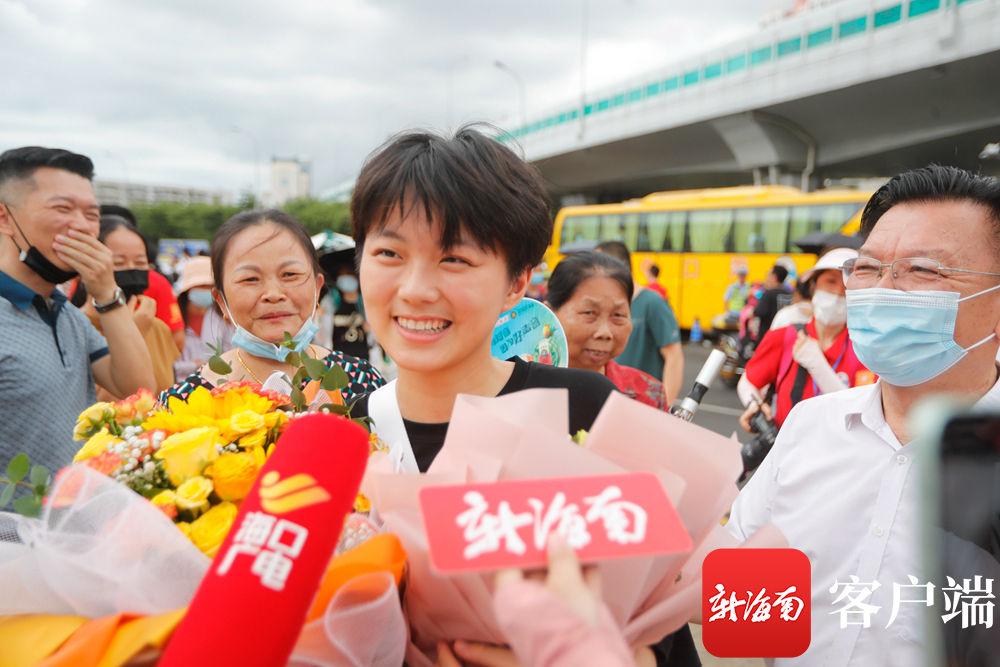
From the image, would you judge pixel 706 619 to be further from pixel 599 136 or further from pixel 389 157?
pixel 599 136

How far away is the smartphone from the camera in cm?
70

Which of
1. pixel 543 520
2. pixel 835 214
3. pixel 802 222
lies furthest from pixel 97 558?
pixel 802 222

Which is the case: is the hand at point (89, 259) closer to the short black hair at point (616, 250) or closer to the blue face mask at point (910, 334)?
the blue face mask at point (910, 334)

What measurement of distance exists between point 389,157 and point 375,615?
0.88 metres

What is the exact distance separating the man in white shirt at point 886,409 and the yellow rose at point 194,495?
4.48 feet

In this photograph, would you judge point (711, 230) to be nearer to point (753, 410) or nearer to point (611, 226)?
Result: point (611, 226)

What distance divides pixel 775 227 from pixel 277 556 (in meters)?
14.2

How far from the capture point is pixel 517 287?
1.47 m

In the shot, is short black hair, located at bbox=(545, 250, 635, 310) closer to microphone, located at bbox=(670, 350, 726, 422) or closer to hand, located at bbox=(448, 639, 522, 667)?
microphone, located at bbox=(670, 350, 726, 422)

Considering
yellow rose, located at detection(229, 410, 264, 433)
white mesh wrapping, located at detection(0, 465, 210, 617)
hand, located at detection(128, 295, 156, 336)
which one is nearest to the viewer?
white mesh wrapping, located at detection(0, 465, 210, 617)

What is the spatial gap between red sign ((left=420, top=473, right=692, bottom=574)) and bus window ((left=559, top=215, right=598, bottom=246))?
646 inches

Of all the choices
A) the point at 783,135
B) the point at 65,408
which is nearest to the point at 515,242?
the point at 65,408

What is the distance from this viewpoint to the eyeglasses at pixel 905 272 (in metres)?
1.67

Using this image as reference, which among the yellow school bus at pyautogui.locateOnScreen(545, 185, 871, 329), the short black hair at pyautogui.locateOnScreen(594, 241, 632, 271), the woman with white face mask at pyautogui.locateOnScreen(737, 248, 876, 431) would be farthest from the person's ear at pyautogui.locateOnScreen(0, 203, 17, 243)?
the yellow school bus at pyautogui.locateOnScreen(545, 185, 871, 329)
